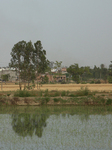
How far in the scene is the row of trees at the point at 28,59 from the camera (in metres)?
48.0

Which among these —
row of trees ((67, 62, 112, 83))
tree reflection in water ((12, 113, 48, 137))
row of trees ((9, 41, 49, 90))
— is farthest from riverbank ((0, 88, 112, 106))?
row of trees ((67, 62, 112, 83))

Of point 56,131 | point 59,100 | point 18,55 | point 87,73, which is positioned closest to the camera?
point 56,131

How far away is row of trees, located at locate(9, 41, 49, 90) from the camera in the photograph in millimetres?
48000

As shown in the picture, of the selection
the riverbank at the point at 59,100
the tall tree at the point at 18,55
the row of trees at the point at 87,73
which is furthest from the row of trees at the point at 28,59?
the row of trees at the point at 87,73

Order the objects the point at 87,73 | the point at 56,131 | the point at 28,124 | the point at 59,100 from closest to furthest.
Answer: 1. the point at 56,131
2. the point at 28,124
3. the point at 59,100
4. the point at 87,73

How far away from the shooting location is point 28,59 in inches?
1993

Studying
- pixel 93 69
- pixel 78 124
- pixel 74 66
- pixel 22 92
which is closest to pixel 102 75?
pixel 93 69

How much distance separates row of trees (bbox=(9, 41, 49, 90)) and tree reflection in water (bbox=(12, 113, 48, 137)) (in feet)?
85.7

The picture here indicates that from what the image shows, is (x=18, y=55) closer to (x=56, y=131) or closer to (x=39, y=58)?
(x=39, y=58)

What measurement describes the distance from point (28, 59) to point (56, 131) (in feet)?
116

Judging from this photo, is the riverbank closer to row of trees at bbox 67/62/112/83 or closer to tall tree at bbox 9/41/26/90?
tall tree at bbox 9/41/26/90

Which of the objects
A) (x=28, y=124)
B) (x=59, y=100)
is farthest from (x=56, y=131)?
(x=59, y=100)

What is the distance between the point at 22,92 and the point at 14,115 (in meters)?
8.70

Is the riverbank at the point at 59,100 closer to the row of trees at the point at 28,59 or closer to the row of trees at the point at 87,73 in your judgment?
the row of trees at the point at 28,59
